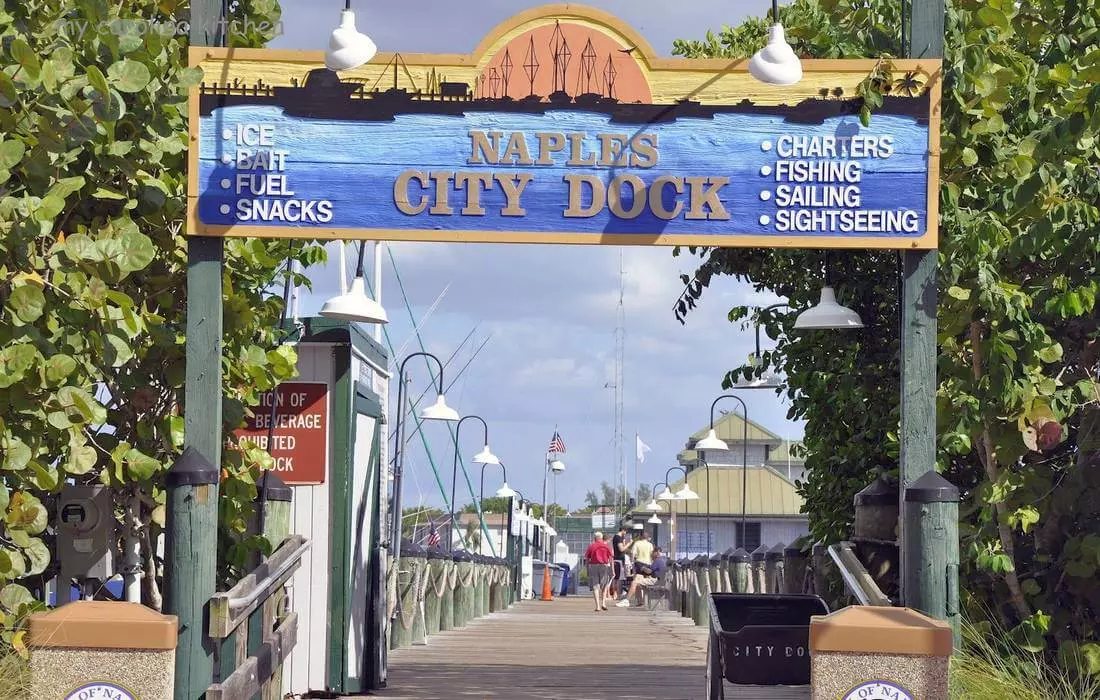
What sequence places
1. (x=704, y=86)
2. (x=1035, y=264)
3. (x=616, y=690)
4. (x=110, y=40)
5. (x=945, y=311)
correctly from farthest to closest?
(x=616, y=690)
(x=1035, y=264)
(x=945, y=311)
(x=704, y=86)
(x=110, y=40)

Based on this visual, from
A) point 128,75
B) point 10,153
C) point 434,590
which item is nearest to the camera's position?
point 10,153

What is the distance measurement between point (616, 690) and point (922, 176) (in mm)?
5597

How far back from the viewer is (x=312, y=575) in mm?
12328

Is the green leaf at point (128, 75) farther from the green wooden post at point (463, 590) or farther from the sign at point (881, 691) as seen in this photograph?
the green wooden post at point (463, 590)

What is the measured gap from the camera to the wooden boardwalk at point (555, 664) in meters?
12.9

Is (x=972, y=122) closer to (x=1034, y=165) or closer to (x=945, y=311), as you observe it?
(x=1034, y=165)

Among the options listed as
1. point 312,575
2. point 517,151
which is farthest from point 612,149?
point 312,575

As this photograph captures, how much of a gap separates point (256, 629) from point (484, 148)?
134 inches

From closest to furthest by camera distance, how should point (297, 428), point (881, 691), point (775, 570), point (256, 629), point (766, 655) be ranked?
1. point (881, 691)
2. point (766, 655)
3. point (256, 629)
4. point (297, 428)
5. point (775, 570)

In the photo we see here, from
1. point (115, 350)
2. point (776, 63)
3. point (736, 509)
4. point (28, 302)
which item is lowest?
point (736, 509)

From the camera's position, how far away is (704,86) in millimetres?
9352

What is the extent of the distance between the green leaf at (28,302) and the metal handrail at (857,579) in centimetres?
A: 489

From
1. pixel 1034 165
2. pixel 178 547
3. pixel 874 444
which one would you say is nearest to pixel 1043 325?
pixel 1034 165

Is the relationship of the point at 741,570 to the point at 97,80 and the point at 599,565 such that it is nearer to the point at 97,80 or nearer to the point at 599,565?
the point at 599,565
